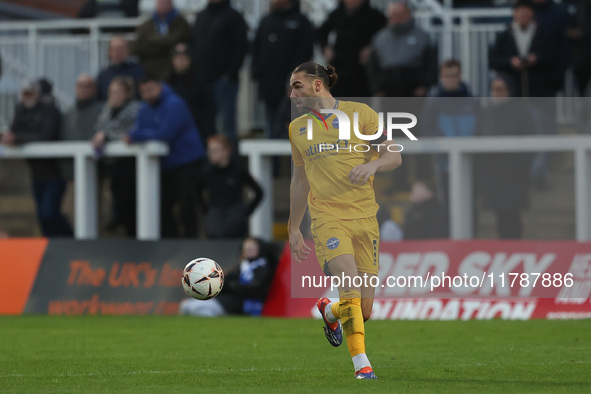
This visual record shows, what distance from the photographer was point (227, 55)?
18688mm

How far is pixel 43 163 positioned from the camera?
749 inches

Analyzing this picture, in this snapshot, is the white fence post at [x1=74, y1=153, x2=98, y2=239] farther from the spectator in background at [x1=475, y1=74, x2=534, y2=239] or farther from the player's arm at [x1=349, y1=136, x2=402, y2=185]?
the player's arm at [x1=349, y1=136, x2=402, y2=185]

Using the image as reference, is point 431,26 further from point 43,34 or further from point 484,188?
point 43,34

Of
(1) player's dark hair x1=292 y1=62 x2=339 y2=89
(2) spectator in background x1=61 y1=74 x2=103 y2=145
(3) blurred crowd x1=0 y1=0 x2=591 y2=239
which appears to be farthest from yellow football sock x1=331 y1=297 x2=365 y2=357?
(2) spectator in background x1=61 y1=74 x2=103 y2=145

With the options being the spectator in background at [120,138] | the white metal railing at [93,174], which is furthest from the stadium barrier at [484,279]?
the spectator in background at [120,138]

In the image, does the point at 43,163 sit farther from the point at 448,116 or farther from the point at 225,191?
the point at 448,116

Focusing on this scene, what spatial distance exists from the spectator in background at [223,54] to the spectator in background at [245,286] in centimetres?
281

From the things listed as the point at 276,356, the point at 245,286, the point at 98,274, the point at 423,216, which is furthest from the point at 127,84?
the point at 276,356

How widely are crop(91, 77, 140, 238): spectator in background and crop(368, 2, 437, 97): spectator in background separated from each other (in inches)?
144

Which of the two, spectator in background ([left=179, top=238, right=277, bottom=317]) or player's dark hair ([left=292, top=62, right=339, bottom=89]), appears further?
spectator in background ([left=179, top=238, right=277, bottom=317])

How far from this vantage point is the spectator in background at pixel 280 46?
714 inches

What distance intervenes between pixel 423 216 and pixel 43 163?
6.25 m

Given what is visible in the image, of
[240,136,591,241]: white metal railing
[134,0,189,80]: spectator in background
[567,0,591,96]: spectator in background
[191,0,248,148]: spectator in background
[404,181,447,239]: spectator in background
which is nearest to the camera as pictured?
[240,136,591,241]: white metal railing

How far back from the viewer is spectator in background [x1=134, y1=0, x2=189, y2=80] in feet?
63.2
